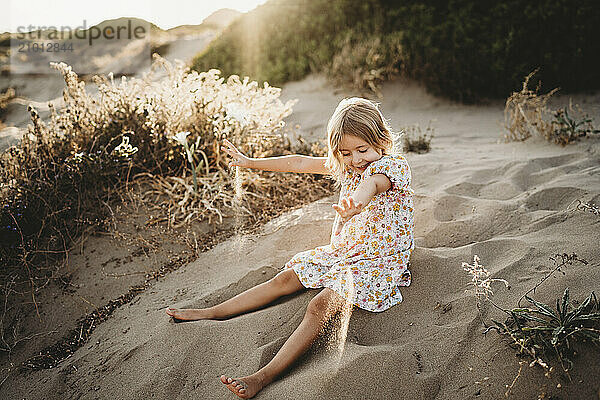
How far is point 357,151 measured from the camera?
8.36ft

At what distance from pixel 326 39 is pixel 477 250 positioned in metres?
6.62

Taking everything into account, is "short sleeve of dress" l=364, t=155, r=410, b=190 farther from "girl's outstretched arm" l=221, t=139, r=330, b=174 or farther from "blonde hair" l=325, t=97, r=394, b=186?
"girl's outstretched arm" l=221, t=139, r=330, b=174

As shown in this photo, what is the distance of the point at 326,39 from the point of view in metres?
8.44

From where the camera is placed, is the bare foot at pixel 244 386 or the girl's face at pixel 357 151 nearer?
the bare foot at pixel 244 386

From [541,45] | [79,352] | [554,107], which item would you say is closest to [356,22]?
[541,45]

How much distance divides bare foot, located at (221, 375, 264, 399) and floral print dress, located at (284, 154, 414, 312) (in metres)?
0.62

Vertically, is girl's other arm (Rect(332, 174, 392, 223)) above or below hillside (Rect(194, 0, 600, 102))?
below

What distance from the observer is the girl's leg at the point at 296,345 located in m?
2.09

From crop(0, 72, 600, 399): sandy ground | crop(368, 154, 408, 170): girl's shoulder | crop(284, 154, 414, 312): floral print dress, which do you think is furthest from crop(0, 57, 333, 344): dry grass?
crop(368, 154, 408, 170): girl's shoulder

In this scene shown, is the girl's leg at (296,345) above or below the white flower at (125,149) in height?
below

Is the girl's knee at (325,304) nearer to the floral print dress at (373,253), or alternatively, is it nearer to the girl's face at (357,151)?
the floral print dress at (373,253)

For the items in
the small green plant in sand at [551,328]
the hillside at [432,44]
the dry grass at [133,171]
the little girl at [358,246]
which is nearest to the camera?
the small green plant in sand at [551,328]

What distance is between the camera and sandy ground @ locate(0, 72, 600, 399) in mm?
1995

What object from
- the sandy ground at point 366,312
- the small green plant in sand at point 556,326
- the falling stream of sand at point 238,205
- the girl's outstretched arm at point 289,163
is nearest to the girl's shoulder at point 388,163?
the girl's outstretched arm at point 289,163
